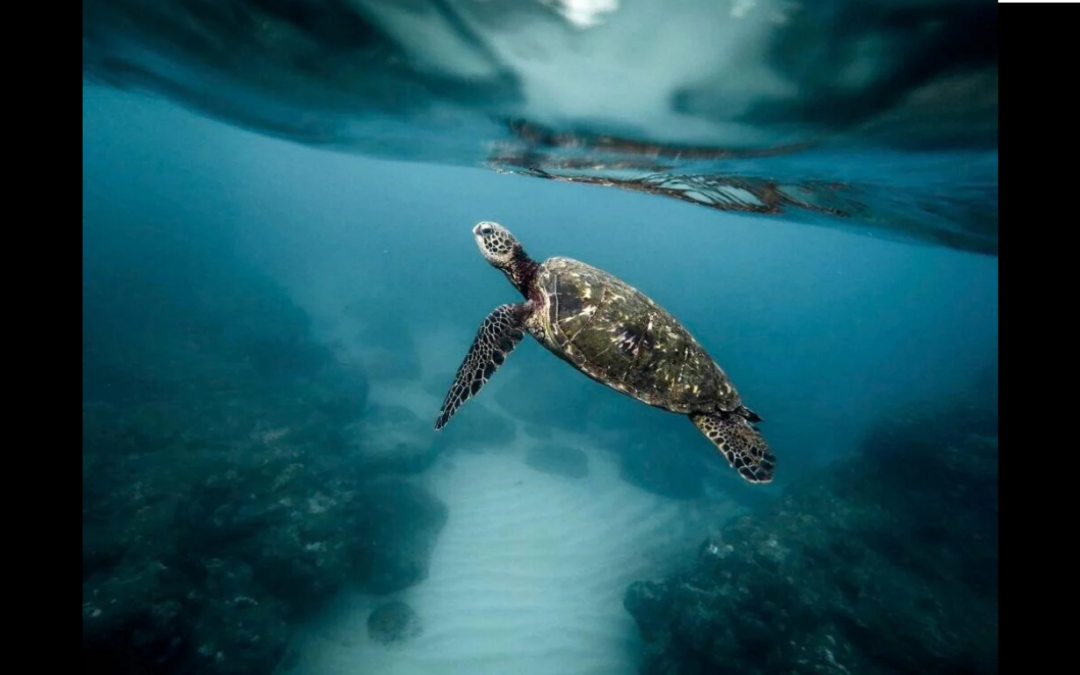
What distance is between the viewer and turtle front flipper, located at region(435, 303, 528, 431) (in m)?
5.61

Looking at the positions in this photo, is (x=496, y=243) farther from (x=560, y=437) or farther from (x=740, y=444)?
(x=560, y=437)

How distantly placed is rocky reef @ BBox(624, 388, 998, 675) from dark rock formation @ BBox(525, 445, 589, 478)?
7.07 metres

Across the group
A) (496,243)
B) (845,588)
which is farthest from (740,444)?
(845,588)

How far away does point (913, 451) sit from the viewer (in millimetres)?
17469

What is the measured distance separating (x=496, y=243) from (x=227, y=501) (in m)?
9.82

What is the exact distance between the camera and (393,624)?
34.5ft

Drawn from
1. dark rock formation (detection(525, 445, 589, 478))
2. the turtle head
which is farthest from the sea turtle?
dark rock formation (detection(525, 445, 589, 478))

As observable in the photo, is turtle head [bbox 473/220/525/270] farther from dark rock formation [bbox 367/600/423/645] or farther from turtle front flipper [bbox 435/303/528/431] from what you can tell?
dark rock formation [bbox 367/600/423/645]

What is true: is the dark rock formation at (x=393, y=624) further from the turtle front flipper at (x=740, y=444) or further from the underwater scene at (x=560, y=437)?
the turtle front flipper at (x=740, y=444)
